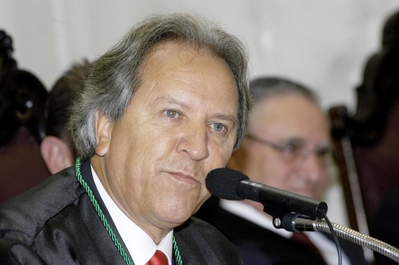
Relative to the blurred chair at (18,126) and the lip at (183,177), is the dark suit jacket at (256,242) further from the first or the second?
the lip at (183,177)

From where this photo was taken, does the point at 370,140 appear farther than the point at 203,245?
Yes

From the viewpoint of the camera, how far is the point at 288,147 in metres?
3.80

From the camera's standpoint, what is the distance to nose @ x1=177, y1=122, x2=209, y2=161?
2141 mm

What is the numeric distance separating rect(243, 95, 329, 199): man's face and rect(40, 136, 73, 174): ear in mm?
1104

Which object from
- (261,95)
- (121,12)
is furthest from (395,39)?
(121,12)

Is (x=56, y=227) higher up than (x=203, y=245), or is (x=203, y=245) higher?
(x=56, y=227)

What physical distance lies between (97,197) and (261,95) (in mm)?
1800

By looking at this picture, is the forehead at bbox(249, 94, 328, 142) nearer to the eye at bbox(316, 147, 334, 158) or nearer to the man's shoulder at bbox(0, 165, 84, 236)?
the eye at bbox(316, 147, 334, 158)

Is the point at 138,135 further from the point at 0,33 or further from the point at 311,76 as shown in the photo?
the point at 311,76

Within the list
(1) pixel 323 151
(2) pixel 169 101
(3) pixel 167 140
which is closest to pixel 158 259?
(3) pixel 167 140

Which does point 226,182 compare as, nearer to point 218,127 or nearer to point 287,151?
point 218,127

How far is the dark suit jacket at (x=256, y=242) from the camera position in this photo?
3105mm

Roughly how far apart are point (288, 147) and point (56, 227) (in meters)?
1.94

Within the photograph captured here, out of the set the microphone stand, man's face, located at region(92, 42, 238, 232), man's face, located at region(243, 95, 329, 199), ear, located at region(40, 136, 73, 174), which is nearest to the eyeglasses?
man's face, located at region(243, 95, 329, 199)
